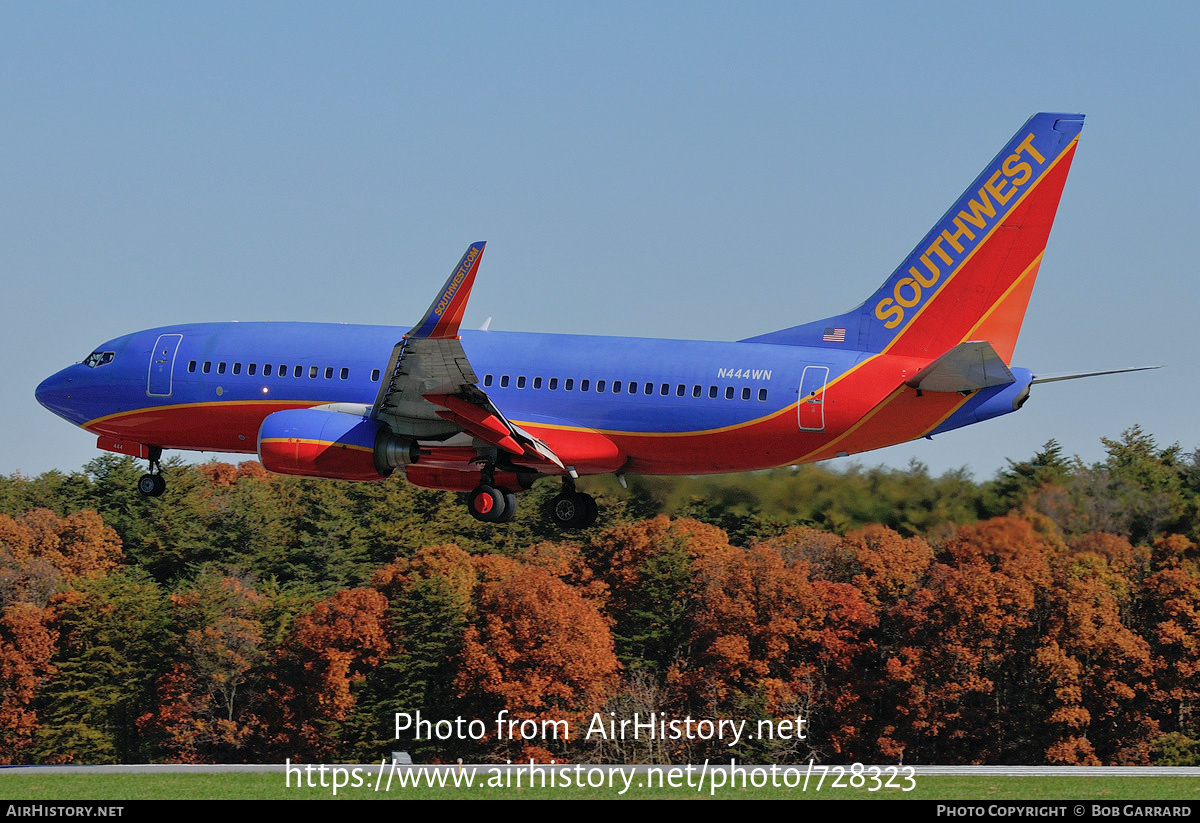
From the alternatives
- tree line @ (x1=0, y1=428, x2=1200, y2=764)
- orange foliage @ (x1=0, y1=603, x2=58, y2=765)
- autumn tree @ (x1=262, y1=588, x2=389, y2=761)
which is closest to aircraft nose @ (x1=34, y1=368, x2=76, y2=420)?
tree line @ (x1=0, y1=428, x2=1200, y2=764)

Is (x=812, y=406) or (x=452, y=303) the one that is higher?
(x=452, y=303)

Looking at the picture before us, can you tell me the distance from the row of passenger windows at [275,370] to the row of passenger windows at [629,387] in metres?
3.83

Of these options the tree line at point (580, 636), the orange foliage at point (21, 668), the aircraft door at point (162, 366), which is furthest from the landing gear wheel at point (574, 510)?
the orange foliage at point (21, 668)

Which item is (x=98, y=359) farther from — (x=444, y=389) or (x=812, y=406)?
(x=812, y=406)

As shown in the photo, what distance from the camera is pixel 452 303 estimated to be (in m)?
40.6

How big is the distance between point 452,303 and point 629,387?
5931mm

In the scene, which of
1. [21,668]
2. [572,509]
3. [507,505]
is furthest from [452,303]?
[21,668]

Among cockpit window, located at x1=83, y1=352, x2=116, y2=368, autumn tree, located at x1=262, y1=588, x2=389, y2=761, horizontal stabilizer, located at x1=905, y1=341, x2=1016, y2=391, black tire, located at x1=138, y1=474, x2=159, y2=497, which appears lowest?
autumn tree, located at x1=262, y1=588, x2=389, y2=761

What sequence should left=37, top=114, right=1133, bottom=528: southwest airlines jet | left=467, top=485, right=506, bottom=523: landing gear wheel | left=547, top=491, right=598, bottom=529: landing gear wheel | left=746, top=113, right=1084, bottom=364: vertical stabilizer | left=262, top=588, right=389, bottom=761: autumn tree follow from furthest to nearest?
left=262, top=588, right=389, bottom=761: autumn tree
left=547, top=491, right=598, bottom=529: landing gear wheel
left=467, top=485, right=506, bottom=523: landing gear wheel
left=746, top=113, right=1084, bottom=364: vertical stabilizer
left=37, top=114, right=1133, bottom=528: southwest airlines jet

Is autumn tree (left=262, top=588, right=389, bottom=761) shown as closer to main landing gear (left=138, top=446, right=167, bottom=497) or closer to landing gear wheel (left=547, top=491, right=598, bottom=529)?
main landing gear (left=138, top=446, right=167, bottom=497)

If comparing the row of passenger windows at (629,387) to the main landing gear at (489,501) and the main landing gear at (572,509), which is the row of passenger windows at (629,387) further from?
the main landing gear at (572,509)

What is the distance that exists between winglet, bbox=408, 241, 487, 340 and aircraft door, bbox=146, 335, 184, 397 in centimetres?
1035

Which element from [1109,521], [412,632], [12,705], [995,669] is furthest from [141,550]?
[1109,521]

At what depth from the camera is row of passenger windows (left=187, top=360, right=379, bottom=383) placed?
1823 inches
